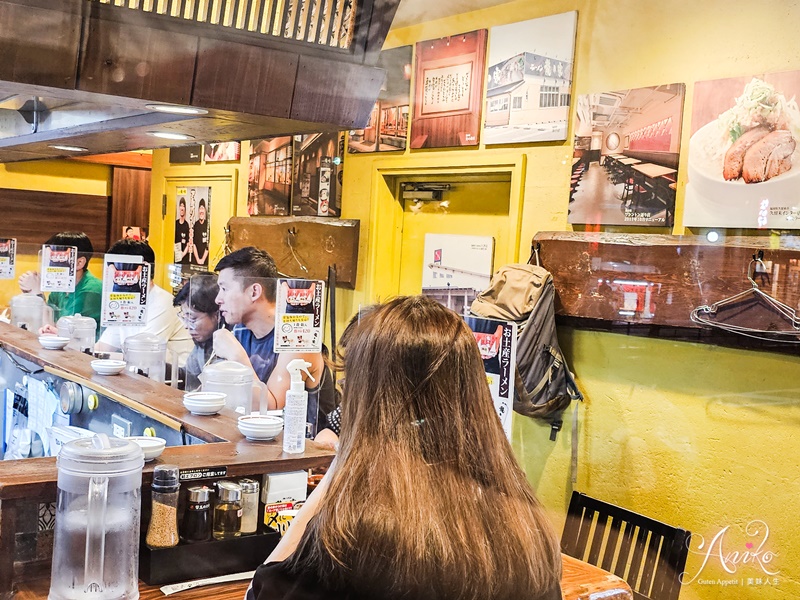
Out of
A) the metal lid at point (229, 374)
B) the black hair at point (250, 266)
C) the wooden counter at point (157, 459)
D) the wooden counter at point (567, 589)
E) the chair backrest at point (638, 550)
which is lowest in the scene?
the chair backrest at point (638, 550)

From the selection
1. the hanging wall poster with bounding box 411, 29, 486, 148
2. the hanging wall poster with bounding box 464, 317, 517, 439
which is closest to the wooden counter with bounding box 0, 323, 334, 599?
the hanging wall poster with bounding box 464, 317, 517, 439

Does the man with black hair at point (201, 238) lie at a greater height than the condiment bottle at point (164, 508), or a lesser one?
greater

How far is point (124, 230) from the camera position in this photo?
3.50 metres

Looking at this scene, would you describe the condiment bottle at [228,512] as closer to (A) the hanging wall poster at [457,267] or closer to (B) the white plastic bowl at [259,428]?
(B) the white plastic bowl at [259,428]

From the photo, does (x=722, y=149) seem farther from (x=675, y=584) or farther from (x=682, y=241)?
(x=675, y=584)

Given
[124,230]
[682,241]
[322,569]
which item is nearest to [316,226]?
[124,230]

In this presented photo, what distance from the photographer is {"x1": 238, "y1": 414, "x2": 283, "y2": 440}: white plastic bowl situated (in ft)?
5.86

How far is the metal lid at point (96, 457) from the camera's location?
132cm

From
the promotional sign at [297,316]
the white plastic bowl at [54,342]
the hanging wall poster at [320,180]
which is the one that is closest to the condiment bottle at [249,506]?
the promotional sign at [297,316]

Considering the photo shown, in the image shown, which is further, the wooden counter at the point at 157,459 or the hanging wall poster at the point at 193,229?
the hanging wall poster at the point at 193,229

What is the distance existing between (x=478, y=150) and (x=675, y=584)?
1.77 metres

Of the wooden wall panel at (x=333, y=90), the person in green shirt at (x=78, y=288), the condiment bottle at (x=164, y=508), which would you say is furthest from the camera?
the person in green shirt at (x=78, y=288)

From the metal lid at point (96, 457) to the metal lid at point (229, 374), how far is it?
878 mm

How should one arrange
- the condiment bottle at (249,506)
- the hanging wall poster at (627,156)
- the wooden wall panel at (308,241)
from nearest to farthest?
the condiment bottle at (249,506) → the hanging wall poster at (627,156) → the wooden wall panel at (308,241)
